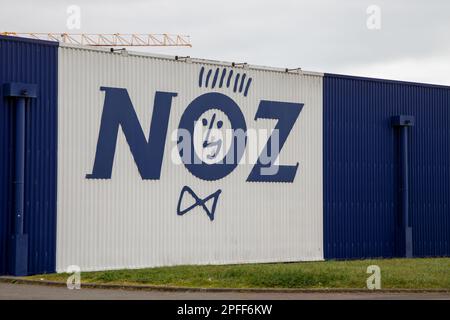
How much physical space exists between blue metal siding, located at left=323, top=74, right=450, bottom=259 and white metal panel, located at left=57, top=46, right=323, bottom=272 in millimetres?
719

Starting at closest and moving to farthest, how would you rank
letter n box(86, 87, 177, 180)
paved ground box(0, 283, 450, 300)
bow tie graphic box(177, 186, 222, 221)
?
paved ground box(0, 283, 450, 300), letter n box(86, 87, 177, 180), bow tie graphic box(177, 186, 222, 221)

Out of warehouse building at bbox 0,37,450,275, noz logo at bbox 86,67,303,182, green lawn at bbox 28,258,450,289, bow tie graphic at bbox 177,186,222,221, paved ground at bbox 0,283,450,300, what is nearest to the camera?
paved ground at bbox 0,283,450,300

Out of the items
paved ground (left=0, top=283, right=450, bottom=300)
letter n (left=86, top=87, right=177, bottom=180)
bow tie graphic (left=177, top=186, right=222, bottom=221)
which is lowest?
paved ground (left=0, top=283, right=450, bottom=300)

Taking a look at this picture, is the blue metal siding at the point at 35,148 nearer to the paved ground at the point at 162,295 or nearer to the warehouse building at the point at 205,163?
the warehouse building at the point at 205,163

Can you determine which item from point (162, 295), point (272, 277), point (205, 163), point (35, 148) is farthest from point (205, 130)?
point (162, 295)

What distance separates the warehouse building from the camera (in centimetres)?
2883

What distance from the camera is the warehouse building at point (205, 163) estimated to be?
28828 mm

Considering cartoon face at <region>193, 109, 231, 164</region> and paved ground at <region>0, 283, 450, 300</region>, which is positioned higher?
A: cartoon face at <region>193, 109, 231, 164</region>

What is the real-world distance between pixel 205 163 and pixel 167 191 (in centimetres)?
168

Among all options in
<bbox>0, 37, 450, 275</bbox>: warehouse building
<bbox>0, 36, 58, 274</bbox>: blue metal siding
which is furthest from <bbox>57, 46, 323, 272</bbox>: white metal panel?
<bbox>0, 36, 58, 274</bbox>: blue metal siding

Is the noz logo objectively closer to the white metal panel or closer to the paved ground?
the white metal panel

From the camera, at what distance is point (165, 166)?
31.7 metres

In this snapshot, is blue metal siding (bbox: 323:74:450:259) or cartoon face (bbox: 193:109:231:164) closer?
cartoon face (bbox: 193:109:231:164)
